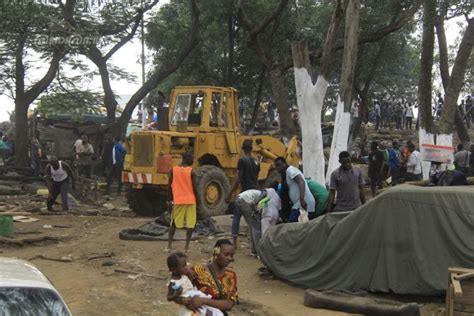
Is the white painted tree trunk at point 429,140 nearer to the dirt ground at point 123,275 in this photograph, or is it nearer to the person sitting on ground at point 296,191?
the dirt ground at point 123,275

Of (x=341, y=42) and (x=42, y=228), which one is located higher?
(x=341, y=42)

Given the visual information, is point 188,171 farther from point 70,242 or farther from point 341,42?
point 341,42

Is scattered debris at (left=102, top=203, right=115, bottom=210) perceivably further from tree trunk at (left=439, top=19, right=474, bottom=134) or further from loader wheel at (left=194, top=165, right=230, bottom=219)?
tree trunk at (left=439, top=19, right=474, bottom=134)

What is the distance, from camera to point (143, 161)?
1407cm

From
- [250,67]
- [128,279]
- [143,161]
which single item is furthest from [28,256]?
[250,67]

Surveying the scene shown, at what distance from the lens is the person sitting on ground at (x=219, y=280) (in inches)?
179

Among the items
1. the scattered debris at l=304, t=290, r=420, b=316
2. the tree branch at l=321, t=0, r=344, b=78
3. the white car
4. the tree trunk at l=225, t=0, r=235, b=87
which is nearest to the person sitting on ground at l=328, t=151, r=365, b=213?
the scattered debris at l=304, t=290, r=420, b=316

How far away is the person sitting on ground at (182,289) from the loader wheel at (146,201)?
10295 mm

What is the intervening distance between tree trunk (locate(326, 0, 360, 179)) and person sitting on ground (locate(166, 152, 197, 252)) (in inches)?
144

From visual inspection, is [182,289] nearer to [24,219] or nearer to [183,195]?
[183,195]

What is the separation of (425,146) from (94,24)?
535 inches

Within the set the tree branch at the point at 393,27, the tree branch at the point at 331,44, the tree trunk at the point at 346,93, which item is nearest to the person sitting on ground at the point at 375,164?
the tree branch at the point at 393,27

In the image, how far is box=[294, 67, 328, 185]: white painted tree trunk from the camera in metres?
12.5

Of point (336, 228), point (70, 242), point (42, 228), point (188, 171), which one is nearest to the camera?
point (336, 228)
